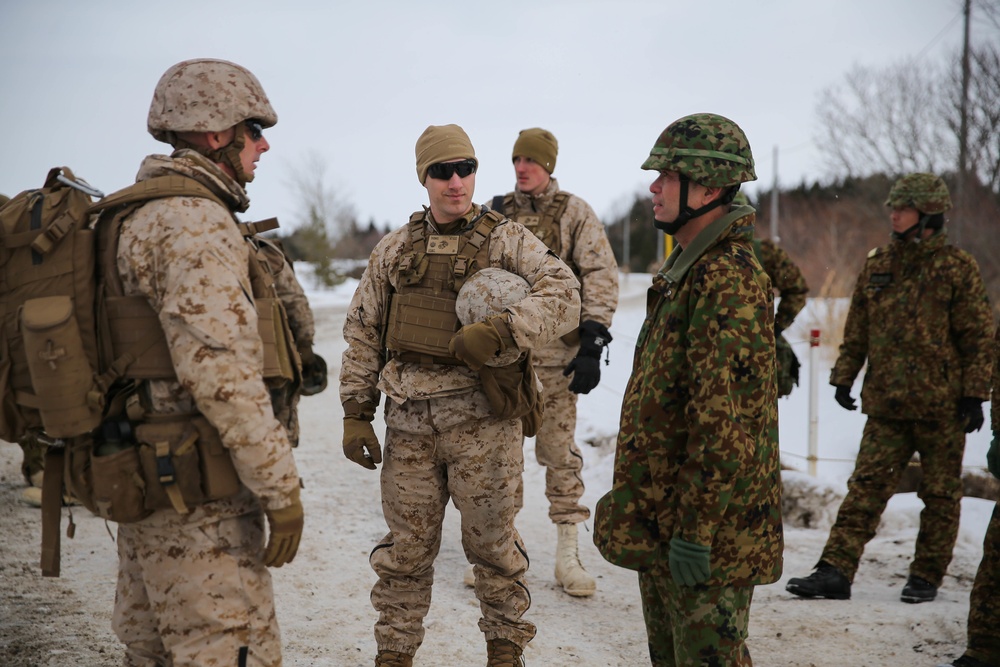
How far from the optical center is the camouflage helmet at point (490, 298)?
341 cm

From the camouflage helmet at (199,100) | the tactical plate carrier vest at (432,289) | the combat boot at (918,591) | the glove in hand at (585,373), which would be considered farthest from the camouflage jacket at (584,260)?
the camouflage helmet at (199,100)

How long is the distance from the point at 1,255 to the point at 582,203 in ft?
11.3

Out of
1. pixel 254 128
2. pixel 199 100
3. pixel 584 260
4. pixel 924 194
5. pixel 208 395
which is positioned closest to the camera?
pixel 208 395

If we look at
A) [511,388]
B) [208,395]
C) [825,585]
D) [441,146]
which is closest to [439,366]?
[511,388]

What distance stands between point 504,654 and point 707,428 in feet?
5.94

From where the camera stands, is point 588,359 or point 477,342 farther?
point 588,359

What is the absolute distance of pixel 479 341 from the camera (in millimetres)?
3266

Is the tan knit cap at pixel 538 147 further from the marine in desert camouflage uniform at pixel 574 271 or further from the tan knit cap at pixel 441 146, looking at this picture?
the tan knit cap at pixel 441 146

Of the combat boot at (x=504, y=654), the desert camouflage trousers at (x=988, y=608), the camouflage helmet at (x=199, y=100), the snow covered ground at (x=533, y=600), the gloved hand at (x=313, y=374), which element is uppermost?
the camouflage helmet at (x=199, y=100)

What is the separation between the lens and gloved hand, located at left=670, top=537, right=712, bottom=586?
95.7 inches

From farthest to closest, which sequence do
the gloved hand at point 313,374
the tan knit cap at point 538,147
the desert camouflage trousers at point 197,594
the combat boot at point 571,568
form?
the tan knit cap at point 538,147
the combat boot at point 571,568
the gloved hand at point 313,374
the desert camouflage trousers at point 197,594

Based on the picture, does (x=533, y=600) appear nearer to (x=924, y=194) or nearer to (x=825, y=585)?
(x=825, y=585)

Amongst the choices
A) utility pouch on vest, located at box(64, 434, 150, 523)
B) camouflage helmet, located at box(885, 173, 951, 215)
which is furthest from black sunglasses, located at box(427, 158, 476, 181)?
camouflage helmet, located at box(885, 173, 951, 215)

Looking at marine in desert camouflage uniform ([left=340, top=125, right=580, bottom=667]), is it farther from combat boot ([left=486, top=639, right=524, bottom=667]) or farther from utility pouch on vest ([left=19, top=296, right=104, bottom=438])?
utility pouch on vest ([left=19, top=296, right=104, bottom=438])
